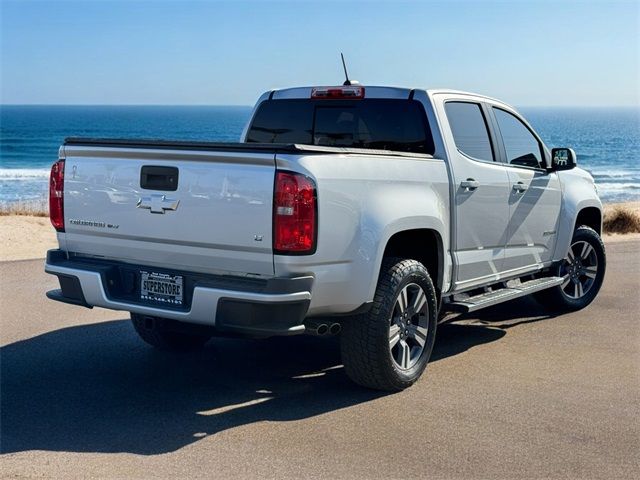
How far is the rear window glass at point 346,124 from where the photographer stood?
21.7ft

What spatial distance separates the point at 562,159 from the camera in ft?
26.6

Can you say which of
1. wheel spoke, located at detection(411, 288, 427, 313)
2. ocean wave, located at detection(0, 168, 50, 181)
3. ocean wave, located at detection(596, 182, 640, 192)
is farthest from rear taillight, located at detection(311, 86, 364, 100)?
ocean wave, located at detection(0, 168, 50, 181)

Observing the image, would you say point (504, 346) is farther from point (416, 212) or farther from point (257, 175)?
point (257, 175)

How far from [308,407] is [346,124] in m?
2.33

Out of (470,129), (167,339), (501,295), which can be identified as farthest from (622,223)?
(167,339)

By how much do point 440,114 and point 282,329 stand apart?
2.28 m

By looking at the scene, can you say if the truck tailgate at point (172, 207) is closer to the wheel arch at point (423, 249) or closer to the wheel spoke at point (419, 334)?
the wheel arch at point (423, 249)

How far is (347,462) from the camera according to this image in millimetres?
4637

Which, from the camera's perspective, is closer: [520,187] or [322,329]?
[322,329]

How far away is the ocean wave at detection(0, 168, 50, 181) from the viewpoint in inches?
1651

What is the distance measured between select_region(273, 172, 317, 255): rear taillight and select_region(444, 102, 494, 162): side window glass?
1.99 m

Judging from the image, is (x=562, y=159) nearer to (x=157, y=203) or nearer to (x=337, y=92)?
(x=337, y=92)

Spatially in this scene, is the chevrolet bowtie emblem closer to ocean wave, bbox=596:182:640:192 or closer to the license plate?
the license plate

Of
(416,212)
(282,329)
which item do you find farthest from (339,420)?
(416,212)
